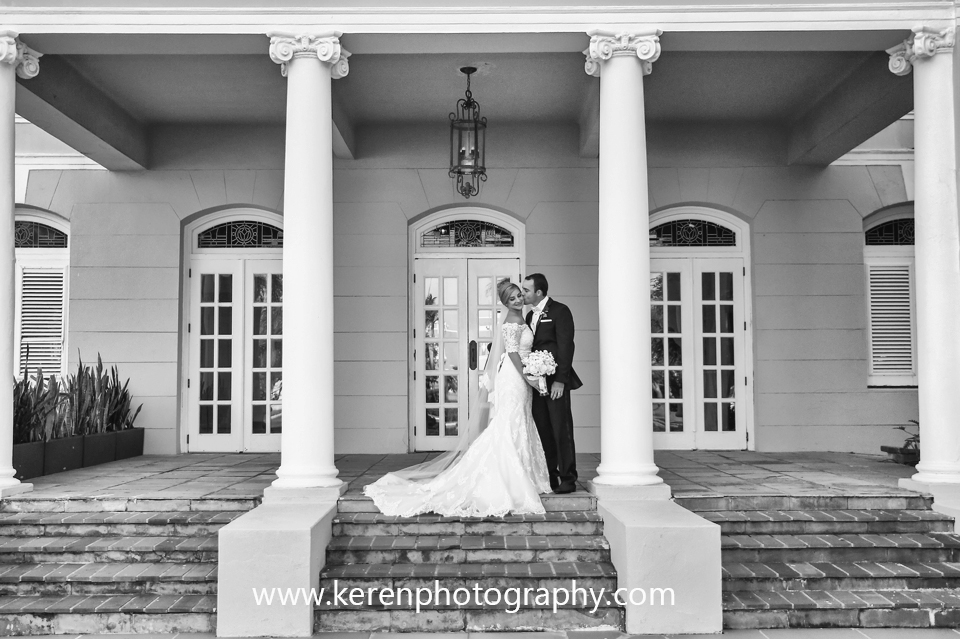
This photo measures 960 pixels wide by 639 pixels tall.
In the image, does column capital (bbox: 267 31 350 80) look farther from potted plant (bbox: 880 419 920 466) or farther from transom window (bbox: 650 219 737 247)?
potted plant (bbox: 880 419 920 466)

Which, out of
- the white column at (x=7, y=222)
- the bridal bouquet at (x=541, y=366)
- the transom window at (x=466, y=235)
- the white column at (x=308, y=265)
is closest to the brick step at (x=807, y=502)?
the bridal bouquet at (x=541, y=366)

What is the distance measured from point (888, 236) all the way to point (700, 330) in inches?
87.5

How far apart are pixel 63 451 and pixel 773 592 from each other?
18.0ft

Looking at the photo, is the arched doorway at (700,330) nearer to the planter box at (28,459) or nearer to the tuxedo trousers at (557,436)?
the tuxedo trousers at (557,436)

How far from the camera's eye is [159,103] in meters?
7.48

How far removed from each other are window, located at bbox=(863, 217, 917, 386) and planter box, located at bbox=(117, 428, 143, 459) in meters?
7.39

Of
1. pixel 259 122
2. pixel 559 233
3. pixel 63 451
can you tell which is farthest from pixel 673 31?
pixel 63 451

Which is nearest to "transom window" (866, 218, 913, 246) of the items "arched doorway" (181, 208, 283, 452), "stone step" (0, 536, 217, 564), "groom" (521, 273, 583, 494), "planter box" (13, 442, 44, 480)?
"groom" (521, 273, 583, 494)

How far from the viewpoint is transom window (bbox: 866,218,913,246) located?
328 inches

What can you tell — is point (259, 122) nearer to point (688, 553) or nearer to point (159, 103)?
point (159, 103)

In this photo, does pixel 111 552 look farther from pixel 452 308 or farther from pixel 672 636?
pixel 452 308

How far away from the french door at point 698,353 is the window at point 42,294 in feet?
20.4

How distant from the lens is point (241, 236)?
27.6 ft

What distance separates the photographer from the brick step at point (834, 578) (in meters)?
4.36
